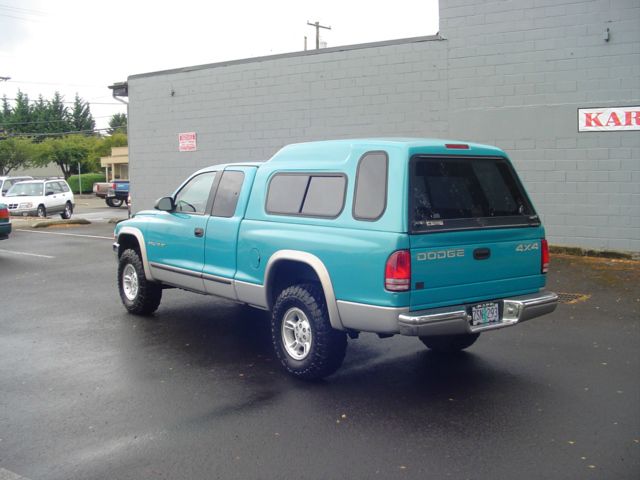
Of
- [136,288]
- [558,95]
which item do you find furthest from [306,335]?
[558,95]

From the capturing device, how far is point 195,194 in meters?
8.20

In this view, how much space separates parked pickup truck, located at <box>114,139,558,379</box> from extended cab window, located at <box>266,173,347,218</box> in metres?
0.01

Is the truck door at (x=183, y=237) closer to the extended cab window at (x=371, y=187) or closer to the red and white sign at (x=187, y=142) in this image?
the extended cab window at (x=371, y=187)

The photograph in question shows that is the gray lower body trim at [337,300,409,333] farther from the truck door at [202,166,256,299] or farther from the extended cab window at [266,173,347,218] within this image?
the truck door at [202,166,256,299]

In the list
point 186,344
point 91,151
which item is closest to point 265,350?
point 186,344

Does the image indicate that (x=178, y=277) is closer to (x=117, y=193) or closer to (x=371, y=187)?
(x=371, y=187)

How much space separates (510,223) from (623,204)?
832cm

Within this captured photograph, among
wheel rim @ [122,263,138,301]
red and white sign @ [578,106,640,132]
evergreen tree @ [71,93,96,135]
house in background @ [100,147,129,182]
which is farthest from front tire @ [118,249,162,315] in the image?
evergreen tree @ [71,93,96,135]

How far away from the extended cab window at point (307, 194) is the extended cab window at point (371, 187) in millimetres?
197

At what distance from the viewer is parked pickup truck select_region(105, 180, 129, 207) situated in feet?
124

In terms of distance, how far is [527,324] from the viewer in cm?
848

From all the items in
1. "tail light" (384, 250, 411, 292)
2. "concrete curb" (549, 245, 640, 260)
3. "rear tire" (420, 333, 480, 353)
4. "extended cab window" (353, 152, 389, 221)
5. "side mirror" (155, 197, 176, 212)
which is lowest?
"rear tire" (420, 333, 480, 353)

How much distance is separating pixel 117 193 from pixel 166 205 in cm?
3117

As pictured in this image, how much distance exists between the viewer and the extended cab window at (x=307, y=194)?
246 inches
